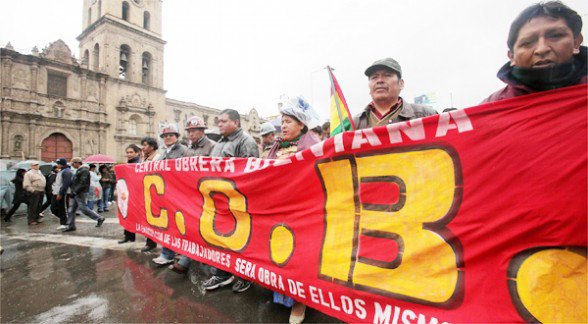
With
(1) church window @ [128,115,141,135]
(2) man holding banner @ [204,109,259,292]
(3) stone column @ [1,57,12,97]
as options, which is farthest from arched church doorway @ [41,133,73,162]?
(2) man holding banner @ [204,109,259,292]

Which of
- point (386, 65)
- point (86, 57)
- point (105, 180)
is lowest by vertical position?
point (105, 180)

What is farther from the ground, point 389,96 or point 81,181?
point 389,96

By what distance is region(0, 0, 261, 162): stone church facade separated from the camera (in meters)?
23.8

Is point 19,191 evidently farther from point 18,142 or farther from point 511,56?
point 18,142

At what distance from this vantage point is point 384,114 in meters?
2.60

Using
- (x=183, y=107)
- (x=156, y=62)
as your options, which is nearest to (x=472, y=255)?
(x=156, y=62)

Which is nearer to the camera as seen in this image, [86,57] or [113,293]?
[113,293]

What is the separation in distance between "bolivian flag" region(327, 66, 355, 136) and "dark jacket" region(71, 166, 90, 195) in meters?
6.74

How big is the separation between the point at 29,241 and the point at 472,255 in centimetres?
810

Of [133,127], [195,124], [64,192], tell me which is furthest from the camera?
[133,127]

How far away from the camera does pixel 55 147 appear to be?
998 inches

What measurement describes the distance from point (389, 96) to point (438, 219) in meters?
1.34

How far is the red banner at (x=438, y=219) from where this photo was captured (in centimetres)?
126

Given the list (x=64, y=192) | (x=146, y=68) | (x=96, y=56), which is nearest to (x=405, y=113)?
(x=64, y=192)
